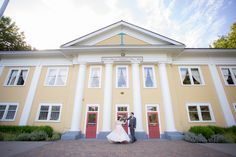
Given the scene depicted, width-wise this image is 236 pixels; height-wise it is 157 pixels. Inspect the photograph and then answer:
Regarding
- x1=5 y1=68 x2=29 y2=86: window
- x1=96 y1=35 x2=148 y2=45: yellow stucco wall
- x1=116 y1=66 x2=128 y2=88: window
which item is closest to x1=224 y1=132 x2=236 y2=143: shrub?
x1=116 y1=66 x2=128 y2=88: window

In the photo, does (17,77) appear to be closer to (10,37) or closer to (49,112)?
(49,112)

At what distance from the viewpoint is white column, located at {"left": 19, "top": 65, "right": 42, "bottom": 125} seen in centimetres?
1102

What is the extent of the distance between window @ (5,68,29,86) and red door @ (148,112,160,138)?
46.0 feet

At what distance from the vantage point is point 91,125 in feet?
34.8

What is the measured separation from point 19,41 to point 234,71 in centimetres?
2913

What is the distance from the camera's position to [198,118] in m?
10.9

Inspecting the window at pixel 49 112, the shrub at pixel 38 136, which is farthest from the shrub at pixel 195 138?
the window at pixel 49 112

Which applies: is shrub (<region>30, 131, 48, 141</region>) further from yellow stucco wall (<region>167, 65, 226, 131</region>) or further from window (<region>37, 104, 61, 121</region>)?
yellow stucco wall (<region>167, 65, 226, 131</region>)

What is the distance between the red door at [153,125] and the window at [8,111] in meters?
13.2

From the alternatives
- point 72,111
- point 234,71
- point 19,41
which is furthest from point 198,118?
point 19,41

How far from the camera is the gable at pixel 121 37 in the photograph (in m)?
12.9

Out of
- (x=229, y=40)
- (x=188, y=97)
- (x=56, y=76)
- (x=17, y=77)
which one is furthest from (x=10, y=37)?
(x=229, y=40)

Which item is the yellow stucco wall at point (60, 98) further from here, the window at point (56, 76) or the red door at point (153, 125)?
the red door at point (153, 125)

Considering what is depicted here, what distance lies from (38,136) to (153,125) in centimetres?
963
